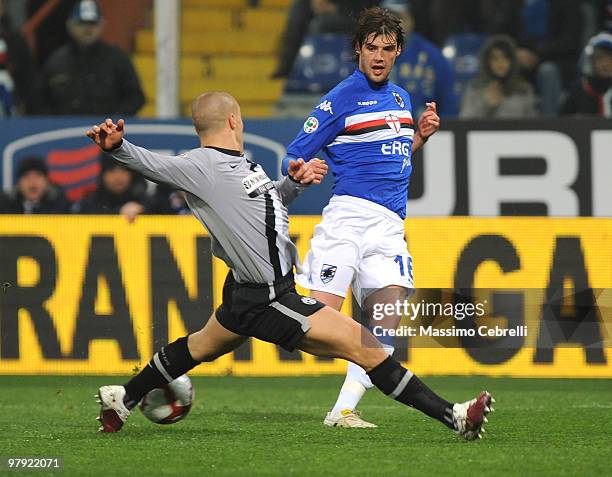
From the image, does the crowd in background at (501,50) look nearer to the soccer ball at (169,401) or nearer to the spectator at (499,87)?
the spectator at (499,87)

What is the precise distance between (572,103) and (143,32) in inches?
204

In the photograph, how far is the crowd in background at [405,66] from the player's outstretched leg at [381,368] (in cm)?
500

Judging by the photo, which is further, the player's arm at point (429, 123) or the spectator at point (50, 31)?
the spectator at point (50, 31)

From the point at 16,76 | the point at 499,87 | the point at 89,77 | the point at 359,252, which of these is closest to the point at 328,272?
the point at 359,252

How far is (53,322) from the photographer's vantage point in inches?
393

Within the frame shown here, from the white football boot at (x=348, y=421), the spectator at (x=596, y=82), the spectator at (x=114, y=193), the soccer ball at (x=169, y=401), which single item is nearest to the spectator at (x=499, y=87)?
the spectator at (x=596, y=82)

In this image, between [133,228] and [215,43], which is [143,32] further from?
[133,228]

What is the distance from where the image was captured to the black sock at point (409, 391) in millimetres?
6359

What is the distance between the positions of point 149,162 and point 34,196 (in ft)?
18.5

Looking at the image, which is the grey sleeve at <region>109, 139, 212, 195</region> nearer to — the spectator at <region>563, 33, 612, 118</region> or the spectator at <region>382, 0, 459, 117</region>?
the spectator at <region>382, 0, 459, 117</region>

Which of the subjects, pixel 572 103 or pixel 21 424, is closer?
pixel 21 424

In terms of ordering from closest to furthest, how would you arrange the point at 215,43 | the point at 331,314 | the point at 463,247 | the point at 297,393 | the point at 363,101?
the point at 331,314
the point at 363,101
the point at 297,393
the point at 463,247
the point at 215,43

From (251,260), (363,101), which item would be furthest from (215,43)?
(251,260)

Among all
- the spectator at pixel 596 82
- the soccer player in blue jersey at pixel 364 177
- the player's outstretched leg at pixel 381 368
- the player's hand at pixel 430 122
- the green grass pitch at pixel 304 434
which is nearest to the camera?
the green grass pitch at pixel 304 434
